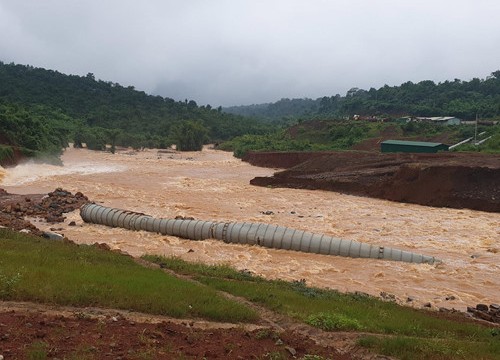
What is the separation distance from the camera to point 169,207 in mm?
30391

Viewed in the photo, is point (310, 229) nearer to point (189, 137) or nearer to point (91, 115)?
point (189, 137)

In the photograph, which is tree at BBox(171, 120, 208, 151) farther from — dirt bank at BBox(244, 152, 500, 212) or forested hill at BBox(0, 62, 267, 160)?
dirt bank at BBox(244, 152, 500, 212)

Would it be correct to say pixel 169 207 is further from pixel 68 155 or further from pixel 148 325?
pixel 68 155

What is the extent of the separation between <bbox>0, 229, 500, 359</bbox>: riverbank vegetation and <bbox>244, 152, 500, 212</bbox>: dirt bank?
21820 mm

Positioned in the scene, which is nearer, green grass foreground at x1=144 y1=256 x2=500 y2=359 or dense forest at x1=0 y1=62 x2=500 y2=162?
green grass foreground at x1=144 y1=256 x2=500 y2=359

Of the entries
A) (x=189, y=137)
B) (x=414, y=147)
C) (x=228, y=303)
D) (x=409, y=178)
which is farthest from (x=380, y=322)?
(x=189, y=137)

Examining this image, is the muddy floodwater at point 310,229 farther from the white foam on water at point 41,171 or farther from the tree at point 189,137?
the tree at point 189,137

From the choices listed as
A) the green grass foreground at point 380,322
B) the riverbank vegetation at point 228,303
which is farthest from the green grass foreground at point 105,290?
the green grass foreground at point 380,322

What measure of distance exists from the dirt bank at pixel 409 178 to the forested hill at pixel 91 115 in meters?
28.3

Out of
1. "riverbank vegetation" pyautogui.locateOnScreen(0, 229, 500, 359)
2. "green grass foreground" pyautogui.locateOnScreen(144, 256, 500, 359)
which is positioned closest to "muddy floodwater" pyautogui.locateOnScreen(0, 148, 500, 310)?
"green grass foreground" pyautogui.locateOnScreen(144, 256, 500, 359)

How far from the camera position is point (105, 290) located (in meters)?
9.13

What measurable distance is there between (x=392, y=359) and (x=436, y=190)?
28.0 meters

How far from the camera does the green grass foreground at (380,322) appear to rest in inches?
302

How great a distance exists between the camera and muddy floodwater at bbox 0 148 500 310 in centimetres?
1705
